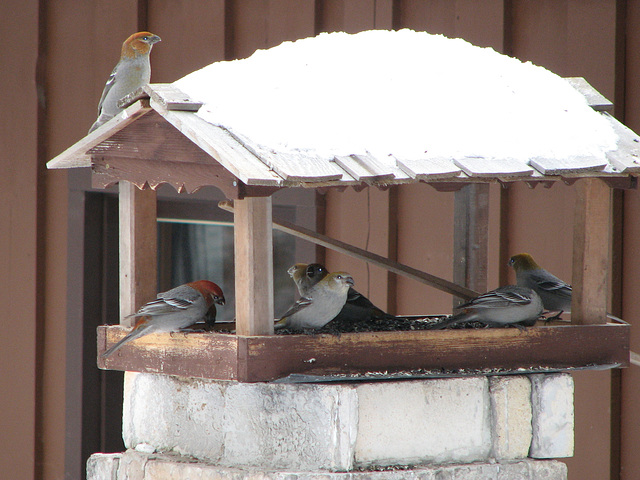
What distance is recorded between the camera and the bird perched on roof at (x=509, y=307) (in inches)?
143

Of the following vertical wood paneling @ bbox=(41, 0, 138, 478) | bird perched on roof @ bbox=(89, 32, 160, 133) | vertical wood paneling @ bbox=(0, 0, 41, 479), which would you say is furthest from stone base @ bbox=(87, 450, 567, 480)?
vertical wood paneling @ bbox=(0, 0, 41, 479)

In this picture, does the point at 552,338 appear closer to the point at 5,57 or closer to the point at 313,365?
the point at 313,365

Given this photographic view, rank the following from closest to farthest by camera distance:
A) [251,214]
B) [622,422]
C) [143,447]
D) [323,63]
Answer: [251,214], [323,63], [143,447], [622,422]

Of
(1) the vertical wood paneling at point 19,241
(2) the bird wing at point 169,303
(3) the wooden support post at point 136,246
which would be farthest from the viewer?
(1) the vertical wood paneling at point 19,241

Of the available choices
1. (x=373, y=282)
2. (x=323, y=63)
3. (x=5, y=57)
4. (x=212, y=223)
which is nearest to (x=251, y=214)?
(x=323, y=63)

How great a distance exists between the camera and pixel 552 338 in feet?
11.8

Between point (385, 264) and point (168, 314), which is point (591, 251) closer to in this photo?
point (385, 264)

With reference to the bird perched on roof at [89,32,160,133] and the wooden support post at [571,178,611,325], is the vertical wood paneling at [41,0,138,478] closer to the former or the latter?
the bird perched on roof at [89,32,160,133]

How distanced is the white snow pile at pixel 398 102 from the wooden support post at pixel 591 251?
0.25 metres

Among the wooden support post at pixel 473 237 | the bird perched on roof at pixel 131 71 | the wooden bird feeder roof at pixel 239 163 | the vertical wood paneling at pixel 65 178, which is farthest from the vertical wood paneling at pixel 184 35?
the wooden bird feeder roof at pixel 239 163

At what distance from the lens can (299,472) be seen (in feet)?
10.7

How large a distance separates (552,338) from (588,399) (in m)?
1.20

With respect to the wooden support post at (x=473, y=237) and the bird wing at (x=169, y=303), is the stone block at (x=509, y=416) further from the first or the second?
the bird wing at (x=169, y=303)

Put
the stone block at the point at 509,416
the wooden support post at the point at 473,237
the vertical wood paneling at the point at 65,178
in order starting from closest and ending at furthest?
the stone block at the point at 509,416 < the wooden support post at the point at 473,237 < the vertical wood paneling at the point at 65,178
